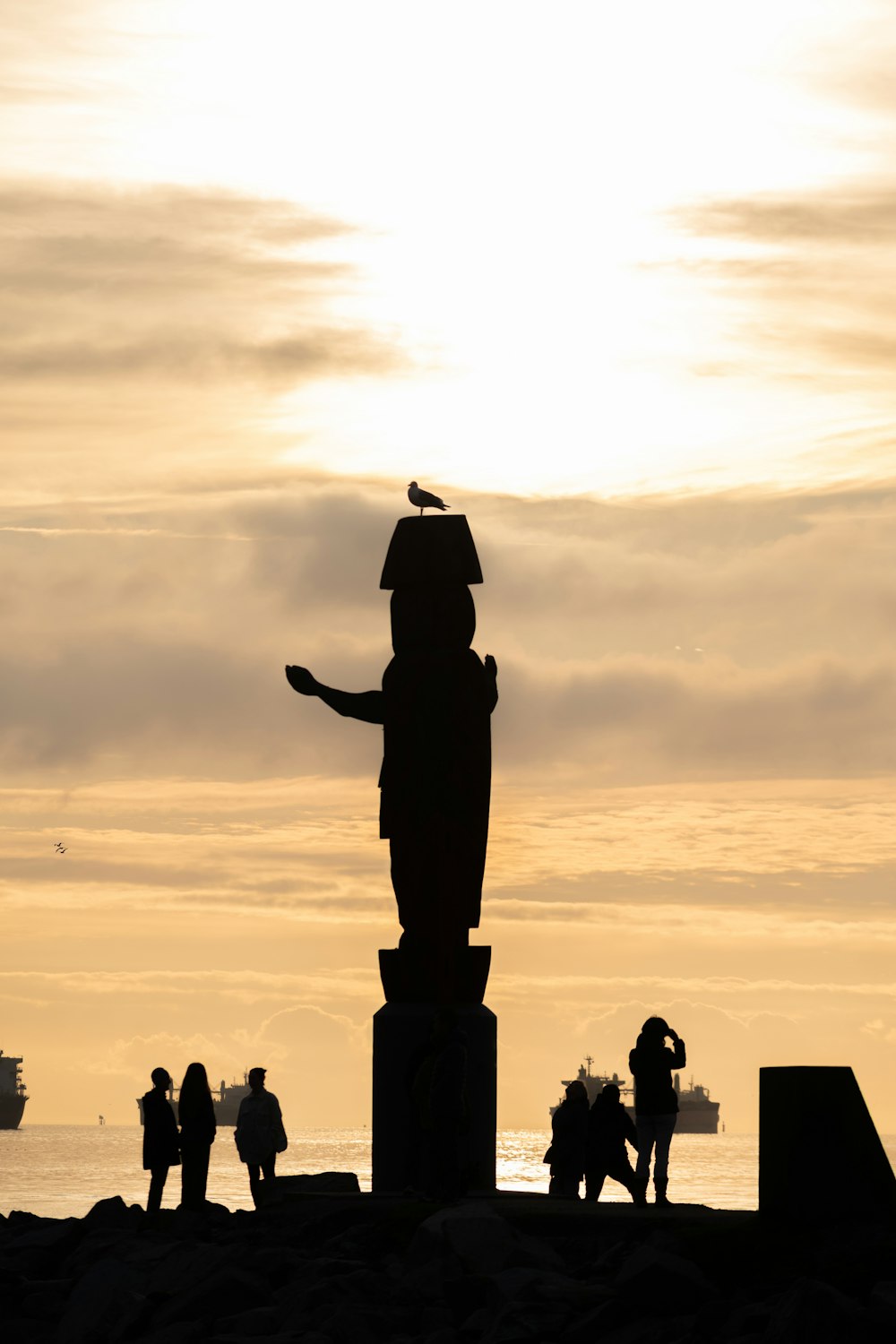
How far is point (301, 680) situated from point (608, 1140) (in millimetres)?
5504

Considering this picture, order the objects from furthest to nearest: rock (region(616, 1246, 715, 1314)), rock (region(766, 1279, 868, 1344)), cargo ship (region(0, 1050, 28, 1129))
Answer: cargo ship (region(0, 1050, 28, 1129)) < rock (region(616, 1246, 715, 1314)) < rock (region(766, 1279, 868, 1344))

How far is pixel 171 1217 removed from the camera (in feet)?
67.7

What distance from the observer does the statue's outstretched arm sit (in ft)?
73.1

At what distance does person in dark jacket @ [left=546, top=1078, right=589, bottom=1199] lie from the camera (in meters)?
20.6

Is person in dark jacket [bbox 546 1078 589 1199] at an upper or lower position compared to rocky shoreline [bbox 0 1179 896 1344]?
upper

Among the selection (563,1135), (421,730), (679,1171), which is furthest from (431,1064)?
(679,1171)

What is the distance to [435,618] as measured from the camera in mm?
22047

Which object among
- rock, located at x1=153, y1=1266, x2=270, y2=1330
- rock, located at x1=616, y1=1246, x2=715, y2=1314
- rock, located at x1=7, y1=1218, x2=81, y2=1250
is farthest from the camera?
rock, located at x1=7, y1=1218, x2=81, y2=1250

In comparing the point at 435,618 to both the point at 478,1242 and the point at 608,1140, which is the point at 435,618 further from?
the point at 478,1242

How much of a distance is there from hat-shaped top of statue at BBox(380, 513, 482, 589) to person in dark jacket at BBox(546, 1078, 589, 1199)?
16.5ft

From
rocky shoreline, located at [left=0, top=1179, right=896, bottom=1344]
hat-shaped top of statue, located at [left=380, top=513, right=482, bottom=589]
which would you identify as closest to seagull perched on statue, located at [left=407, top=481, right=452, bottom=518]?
hat-shaped top of statue, located at [left=380, top=513, right=482, bottom=589]

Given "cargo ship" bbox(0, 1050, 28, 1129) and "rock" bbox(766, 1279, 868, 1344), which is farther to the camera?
"cargo ship" bbox(0, 1050, 28, 1129)

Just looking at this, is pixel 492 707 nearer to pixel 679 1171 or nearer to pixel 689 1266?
pixel 689 1266

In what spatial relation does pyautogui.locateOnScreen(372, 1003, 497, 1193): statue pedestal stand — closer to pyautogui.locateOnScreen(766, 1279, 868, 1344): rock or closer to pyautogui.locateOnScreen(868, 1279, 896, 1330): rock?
pyautogui.locateOnScreen(868, 1279, 896, 1330): rock
